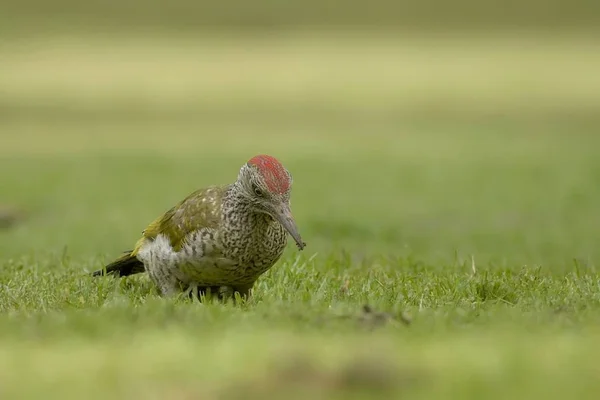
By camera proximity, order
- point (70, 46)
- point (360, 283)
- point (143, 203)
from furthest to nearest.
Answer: point (70, 46), point (143, 203), point (360, 283)

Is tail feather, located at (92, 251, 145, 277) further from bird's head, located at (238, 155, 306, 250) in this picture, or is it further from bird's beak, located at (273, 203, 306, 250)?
bird's beak, located at (273, 203, 306, 250)

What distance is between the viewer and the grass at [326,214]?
166 inches

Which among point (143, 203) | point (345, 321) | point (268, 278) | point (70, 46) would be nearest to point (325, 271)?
point (268, 278)

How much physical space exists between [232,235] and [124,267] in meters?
1.41

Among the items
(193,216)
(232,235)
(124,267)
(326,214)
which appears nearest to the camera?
(232,235)

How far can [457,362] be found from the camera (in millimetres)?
4254

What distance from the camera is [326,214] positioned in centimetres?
1653

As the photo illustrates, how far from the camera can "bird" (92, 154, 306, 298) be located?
21.0ft

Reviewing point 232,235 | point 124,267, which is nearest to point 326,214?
point 124,267

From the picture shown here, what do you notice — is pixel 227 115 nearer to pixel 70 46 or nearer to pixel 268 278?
pixel 70 46

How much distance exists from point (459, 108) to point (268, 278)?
A: 84.7ft

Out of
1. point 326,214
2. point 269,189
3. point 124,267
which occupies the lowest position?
point 326,214

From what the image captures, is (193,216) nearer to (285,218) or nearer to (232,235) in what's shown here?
(232,235)

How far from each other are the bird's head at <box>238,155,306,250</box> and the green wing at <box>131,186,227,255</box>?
289mm
